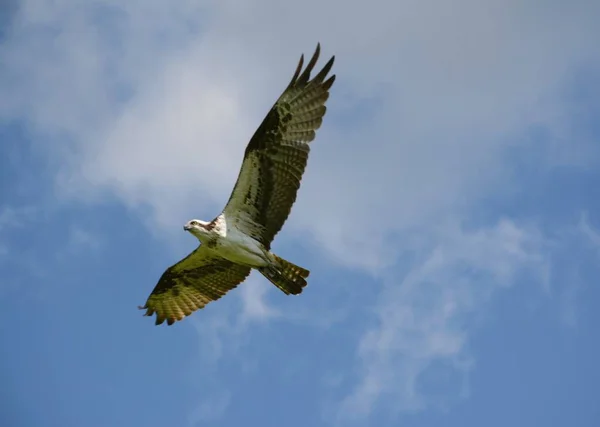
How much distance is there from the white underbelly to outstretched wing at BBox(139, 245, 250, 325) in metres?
0.82

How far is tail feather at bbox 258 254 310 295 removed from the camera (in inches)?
541

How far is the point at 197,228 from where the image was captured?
13664mm

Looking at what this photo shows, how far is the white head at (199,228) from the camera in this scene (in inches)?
537

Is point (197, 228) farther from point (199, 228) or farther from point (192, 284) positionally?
point (192, 284)

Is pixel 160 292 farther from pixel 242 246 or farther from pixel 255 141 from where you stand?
pixel 255 141

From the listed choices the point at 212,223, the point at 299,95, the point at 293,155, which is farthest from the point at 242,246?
the point at 299,95

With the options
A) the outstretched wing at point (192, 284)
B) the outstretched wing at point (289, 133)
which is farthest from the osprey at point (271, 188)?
the outstretched wing at point (192, 284)

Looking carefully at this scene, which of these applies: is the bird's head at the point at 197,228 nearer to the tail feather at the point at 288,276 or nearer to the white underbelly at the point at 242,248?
the white underbelly at the point at 242,248

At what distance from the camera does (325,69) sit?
13336 mm

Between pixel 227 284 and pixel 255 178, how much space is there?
268 centimetres

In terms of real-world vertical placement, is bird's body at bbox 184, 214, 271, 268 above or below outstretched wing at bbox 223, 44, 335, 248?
below

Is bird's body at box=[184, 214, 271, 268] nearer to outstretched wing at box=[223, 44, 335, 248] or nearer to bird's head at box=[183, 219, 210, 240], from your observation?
bird's head at box=[183, 219, 210, 240]

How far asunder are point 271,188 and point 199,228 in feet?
4.23

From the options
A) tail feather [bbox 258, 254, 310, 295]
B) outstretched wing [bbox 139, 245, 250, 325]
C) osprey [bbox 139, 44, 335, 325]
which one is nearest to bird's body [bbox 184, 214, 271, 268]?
osprey [bbox 139, 44, 335, 325]
